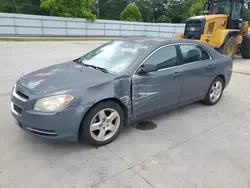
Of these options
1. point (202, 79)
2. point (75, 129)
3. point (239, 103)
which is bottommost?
point (239, 103)

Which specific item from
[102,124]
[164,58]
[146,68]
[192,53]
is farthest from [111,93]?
[192,53]

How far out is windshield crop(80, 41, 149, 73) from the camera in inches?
128

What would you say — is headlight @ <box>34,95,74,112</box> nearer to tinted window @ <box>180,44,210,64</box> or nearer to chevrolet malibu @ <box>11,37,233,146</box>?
chevrolet malibu @ <box>11,37,233,146</box>

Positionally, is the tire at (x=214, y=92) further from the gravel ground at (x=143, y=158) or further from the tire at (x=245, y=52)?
the tire at (x=245, y=52)

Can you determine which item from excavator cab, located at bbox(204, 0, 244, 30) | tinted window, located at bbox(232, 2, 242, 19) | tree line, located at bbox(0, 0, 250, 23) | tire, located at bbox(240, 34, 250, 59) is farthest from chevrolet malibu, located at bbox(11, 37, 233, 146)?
tree line, located at bbox(0, 0, 250, 23)

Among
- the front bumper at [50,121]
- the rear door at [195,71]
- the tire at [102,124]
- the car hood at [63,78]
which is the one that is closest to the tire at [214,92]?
the rear door at [195,71]

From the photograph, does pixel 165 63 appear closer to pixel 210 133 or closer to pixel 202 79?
pixel 202 79

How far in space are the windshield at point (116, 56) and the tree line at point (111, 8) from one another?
415 inches

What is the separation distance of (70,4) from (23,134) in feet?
77.9

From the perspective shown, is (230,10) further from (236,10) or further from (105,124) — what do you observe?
(105,124)

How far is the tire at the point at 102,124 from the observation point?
274cm

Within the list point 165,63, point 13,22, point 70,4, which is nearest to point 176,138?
point 165,63

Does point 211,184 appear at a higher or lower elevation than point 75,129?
lower

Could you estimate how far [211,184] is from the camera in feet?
7.62
